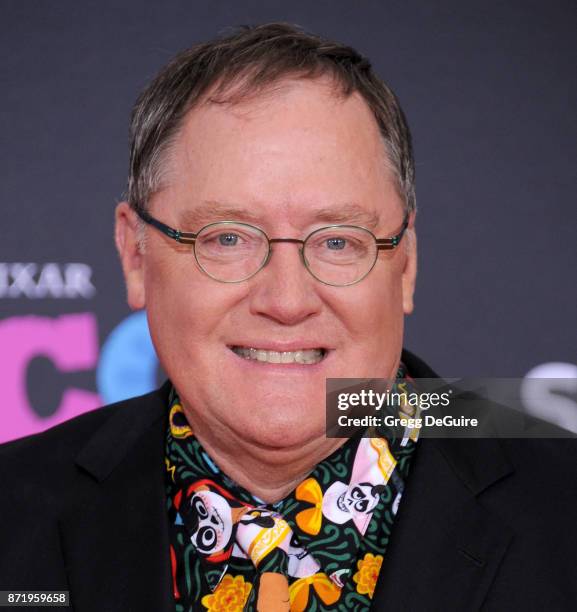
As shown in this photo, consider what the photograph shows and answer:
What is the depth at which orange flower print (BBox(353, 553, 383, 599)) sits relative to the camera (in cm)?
168

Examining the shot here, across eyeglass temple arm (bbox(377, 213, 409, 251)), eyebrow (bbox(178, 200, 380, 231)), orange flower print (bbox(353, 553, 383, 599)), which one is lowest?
orange flower print (bbox(353, 553, 383, 599))

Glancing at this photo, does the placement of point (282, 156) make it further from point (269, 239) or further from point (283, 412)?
point (283, 412)

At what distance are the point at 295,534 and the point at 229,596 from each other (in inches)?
6.0

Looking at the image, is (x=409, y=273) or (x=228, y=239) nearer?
(x=228, y=239)

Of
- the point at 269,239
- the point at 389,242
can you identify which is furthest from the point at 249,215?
the point at 389,242

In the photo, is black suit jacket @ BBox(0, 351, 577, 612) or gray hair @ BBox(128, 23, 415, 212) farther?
gray hair @ BBox(128, 23, 415, 212)

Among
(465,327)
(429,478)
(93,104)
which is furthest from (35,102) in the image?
(429,478)

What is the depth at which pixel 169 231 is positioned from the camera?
1.76 m

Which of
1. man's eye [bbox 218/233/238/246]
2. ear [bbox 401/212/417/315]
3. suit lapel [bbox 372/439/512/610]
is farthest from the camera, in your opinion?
ear [bbox 401/212/417/315]

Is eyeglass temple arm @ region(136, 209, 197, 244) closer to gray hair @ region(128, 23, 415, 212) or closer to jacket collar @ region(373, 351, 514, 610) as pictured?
gray hair @ region(128, 23, 415, 212)


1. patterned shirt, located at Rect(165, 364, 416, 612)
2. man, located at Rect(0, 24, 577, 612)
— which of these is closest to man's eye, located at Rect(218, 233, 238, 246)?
man, located at Rect(0, 24, 577, 612)

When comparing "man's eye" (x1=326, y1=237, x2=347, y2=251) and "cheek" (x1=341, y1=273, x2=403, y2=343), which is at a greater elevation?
"man's eye" (x1=326, y1=237, x2=347, y2=251)

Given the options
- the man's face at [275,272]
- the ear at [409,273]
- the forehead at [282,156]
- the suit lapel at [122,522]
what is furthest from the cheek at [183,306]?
the ear at [409,273]

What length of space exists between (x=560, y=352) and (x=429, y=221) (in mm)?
535
